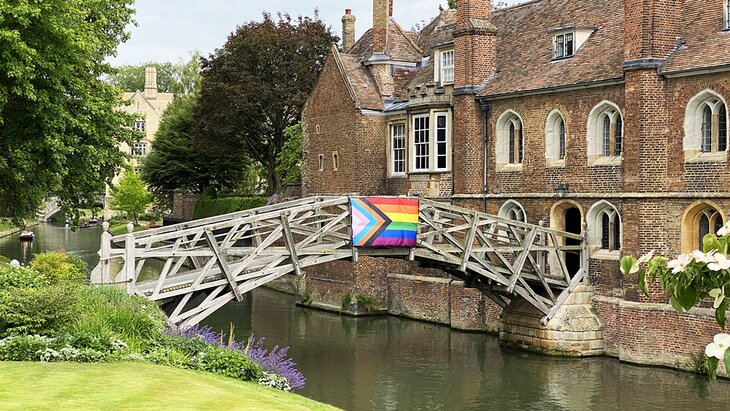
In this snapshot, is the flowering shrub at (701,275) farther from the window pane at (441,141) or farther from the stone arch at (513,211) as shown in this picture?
the window pane at (441,141)

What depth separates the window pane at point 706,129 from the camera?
1032 inches

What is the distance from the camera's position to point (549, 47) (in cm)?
3291

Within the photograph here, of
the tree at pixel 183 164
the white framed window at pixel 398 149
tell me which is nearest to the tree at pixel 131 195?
the tree at pixel 183 164

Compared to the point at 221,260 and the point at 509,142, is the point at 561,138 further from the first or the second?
the point at 221,260

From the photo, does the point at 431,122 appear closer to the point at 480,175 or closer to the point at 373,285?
the point at 480,175

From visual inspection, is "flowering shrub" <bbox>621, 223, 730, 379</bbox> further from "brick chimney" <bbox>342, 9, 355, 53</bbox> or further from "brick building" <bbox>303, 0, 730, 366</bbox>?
"brick chimney" <bbox>342, 9, 355, 53</bbox>

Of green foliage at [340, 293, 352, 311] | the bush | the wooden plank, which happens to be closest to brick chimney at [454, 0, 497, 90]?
green foliage at [340, 293, 352, 311]

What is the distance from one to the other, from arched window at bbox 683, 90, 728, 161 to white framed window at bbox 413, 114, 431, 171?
10.7m

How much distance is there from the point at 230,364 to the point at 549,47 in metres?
19.8

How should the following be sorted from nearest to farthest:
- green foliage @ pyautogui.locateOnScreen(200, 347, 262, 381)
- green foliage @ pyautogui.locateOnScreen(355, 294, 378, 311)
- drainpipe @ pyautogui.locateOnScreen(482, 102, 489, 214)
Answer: green foliage @ pyautogui.locateOnScreen(200, 347, 262, 381) → drainpipe @ pyautogui.locateOnScreen(482, 102, 489, 214) → green foliage @ pyautogui.locateOnScreen(355, 294, 378, 311)

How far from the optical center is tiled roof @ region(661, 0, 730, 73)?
84.4ft

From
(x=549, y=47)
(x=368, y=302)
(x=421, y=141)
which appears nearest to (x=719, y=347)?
(x=549, y=47)

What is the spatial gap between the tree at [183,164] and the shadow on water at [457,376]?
3320cm

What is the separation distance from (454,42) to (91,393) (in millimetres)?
23852
